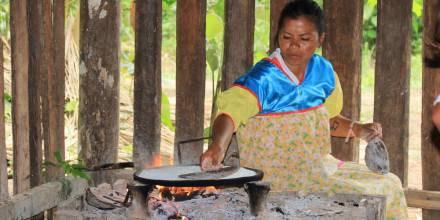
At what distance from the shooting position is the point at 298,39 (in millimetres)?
3838

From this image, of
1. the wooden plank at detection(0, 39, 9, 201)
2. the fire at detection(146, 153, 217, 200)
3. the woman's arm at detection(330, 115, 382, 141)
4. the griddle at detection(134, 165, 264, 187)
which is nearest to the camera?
the griddle at detection(134, 165, 264, 187)

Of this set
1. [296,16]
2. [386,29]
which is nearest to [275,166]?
[296,16]

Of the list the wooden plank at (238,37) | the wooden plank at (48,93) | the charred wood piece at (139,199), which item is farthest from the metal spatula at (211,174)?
the wooden plank at (48,93)

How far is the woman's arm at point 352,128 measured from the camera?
158 inches

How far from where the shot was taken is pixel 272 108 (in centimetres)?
389

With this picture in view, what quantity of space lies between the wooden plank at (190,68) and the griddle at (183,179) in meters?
0.96

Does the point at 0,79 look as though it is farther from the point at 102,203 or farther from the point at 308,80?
the point at 308,80

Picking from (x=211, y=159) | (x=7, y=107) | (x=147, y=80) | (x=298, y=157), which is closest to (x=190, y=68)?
(x=147, y=80)

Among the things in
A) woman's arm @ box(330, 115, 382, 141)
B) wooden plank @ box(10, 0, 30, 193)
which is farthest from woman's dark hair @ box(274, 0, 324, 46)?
wooden plank @ box(10, 0, 30, 193)

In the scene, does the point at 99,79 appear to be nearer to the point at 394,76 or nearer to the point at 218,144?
the point at 218,144

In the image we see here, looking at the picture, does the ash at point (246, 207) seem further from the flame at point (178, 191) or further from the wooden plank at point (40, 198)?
the wooden plank at point (40, 198)

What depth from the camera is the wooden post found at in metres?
4.50

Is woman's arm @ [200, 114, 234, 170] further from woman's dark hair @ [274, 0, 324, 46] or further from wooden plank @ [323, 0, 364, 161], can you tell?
wooden plank @ [323, 0, 364, 161]

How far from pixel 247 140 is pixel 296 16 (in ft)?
2.25
